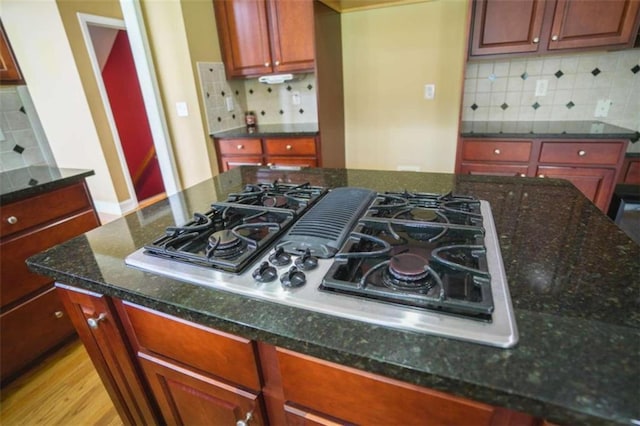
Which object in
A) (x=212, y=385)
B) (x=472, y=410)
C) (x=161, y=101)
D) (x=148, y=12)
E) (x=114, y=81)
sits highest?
(x=148, y=12)

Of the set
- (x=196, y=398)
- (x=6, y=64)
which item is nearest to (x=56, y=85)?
(x=6, y=64)

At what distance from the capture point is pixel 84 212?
1776 mm

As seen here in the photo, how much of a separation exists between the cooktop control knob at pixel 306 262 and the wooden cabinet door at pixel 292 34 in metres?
2.32

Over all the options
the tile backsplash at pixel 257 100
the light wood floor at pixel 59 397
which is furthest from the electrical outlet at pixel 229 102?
the light wood floor at pixel 59 397

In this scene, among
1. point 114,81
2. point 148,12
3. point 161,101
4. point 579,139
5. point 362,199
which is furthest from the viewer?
point 114,81

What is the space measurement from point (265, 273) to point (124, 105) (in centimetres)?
427

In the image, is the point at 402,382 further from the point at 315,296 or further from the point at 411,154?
the point at 411,154

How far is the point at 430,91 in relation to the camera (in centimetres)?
278

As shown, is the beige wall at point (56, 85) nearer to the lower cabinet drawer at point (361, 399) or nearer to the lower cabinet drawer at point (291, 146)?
the lower cabinet drawer at point (291, 146)

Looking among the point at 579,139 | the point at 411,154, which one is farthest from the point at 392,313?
the point at 411,154

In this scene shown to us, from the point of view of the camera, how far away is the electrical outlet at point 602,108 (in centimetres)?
233

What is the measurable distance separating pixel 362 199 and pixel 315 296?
17.6 inches

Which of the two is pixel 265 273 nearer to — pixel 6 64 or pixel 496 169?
pixel 6 64

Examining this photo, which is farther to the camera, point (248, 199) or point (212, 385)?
point (248, 199)
